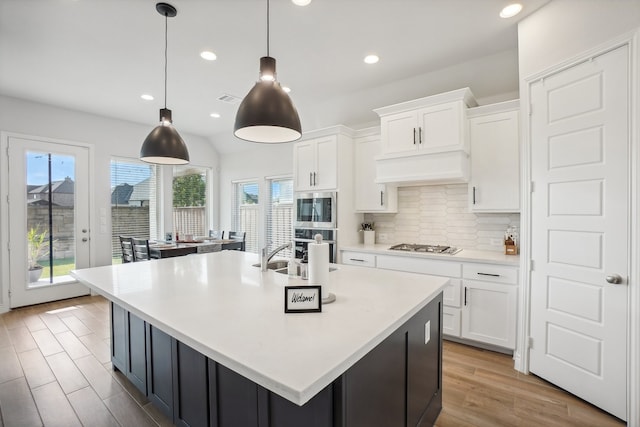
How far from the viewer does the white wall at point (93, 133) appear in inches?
163

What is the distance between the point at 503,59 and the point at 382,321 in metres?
3.04

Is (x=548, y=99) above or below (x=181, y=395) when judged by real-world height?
above

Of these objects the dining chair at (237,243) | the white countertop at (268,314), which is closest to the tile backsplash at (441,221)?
the white countertop at (268,314)

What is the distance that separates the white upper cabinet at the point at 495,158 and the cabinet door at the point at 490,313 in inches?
32.2

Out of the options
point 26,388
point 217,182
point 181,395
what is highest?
point 217,182

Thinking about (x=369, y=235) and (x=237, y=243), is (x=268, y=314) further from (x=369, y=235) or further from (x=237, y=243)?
(x=237, y=243)

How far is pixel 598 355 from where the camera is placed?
2.06 meters

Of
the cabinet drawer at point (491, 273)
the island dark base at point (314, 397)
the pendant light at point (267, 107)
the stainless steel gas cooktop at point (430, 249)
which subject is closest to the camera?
the island dark base at point (314, 397)

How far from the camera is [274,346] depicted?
3.38ft

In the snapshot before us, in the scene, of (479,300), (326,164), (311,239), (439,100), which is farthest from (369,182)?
(479,300)

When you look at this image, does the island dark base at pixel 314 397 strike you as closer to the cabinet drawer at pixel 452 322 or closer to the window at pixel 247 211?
the cabinet drawer at pixel 452 322

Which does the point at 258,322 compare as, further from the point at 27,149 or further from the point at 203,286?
the point at 27,149

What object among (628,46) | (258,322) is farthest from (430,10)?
(258,322)

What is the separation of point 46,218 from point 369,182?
4.75 m
